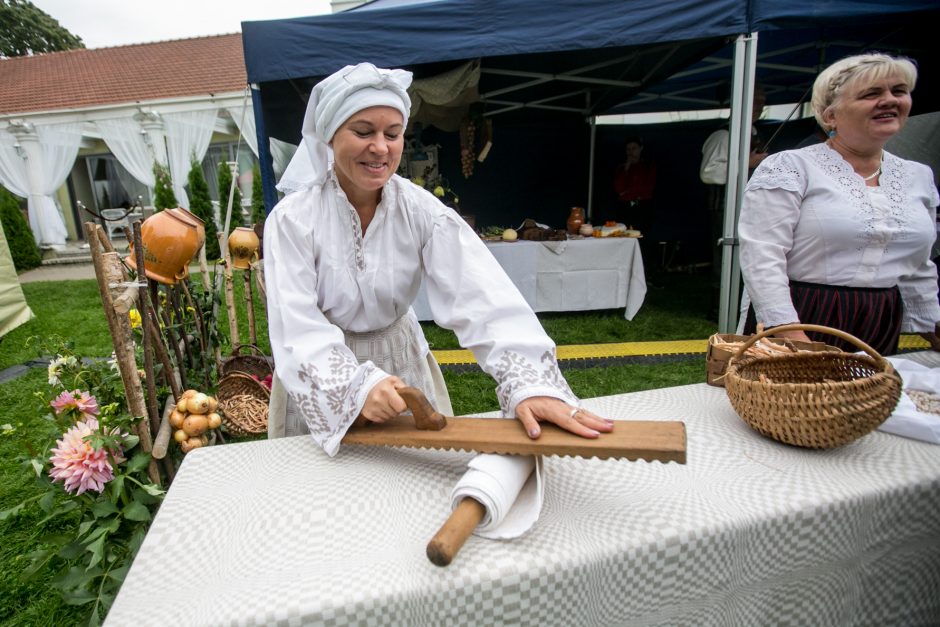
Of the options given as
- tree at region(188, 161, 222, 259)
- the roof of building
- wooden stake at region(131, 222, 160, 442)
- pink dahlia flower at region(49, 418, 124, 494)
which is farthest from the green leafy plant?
the roof of building

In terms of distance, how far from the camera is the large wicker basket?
98 centimetres

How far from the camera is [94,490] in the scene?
159 cm

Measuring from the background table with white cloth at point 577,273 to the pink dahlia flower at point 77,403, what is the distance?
12.0ft

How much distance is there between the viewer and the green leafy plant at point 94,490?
147 cm

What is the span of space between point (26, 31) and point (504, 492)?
33.3m

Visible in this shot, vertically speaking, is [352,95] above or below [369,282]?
above

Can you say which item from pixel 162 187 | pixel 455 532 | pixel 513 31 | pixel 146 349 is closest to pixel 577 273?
pixel 513 31

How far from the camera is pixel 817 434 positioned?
3.27ft

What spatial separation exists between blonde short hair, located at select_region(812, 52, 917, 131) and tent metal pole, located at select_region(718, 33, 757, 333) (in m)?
2.28

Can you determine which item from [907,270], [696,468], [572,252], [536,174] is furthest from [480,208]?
[696,468]

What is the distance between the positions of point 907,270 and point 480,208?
721 cm

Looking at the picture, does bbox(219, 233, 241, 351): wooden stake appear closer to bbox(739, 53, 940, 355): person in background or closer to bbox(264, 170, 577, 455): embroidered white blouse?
bbox(264, 170, 577, 455): embroidered white blouse

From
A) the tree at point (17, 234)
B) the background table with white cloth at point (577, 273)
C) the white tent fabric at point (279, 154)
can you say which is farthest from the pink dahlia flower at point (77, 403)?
the tree at point (17, 234)

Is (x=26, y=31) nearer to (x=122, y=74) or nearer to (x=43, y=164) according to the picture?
(x=122, y=74)
